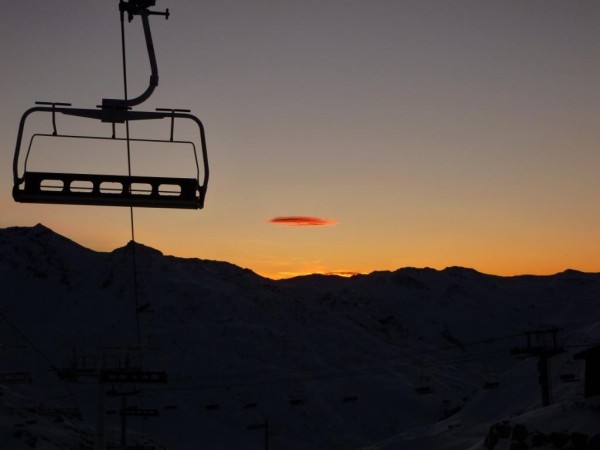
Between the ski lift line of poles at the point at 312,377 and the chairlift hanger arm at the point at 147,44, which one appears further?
the ski lift line of poles at the point at 312,377

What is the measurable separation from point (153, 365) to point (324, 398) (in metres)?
23.5

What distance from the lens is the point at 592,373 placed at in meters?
33.1

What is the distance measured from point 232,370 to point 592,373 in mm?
93459

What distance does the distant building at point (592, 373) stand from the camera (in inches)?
1273

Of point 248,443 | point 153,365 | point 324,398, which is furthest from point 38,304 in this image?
point 248,443

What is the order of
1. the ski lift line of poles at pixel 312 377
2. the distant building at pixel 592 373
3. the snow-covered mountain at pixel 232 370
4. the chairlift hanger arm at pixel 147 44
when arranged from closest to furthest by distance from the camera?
the chairlift hanger arm at pixel 147 44
the distant building at pixel 592 373
the snow-covered mountain at pixel 232 370
the ski lift line of poles at pixel 312 377

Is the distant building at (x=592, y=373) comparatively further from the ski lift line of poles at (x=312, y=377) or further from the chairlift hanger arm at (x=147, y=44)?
the ski lift line of poles at (x=312, y=377)

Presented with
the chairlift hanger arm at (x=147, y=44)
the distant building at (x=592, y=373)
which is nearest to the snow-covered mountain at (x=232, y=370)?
the distant building at (x=592, y=373)

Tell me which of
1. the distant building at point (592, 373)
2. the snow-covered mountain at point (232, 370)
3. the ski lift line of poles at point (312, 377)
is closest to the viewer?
the distant building at point (592, 373)

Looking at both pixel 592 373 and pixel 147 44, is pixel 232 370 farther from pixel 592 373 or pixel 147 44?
pixel 147 44

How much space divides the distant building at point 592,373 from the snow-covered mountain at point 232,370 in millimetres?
1183

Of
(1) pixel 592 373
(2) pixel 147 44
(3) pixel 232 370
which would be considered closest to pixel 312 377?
(3) pixel 232 370

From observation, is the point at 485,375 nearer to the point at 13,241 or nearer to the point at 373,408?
the point at 373,408

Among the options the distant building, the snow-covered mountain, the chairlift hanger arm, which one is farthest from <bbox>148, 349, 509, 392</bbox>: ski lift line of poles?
the chairlift hanger arm
